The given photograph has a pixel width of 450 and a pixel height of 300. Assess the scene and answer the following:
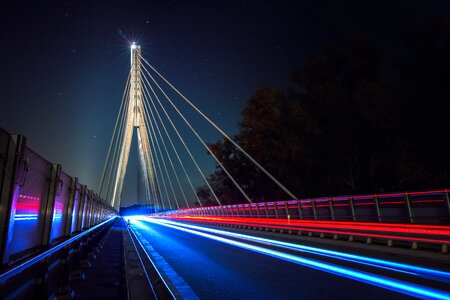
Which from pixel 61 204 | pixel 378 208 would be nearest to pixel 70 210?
pixel 61 204

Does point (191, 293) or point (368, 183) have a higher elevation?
point (368, 183)

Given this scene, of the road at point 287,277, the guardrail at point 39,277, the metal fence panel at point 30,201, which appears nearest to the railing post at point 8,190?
the metal fence panel at point 30,201

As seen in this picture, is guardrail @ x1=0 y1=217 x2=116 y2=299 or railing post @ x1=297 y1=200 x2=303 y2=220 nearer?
guardrail @ x1=0 y1=217 x2=116 y2=299

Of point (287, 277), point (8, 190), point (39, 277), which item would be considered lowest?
point (287, 277)

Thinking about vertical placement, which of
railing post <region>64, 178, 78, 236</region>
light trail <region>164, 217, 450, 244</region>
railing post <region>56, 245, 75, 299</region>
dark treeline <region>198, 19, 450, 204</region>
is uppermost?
dark treeline <region>198, 19, 450, 204</region>

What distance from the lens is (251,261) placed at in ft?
33.9

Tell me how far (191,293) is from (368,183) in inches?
1049

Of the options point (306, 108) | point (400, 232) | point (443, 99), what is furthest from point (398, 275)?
point (306, 108)

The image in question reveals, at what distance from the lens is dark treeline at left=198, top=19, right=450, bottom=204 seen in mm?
22953

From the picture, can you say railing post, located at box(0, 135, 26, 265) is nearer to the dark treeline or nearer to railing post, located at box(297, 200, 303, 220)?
railing post, located at box(297, 200, 303, 220)

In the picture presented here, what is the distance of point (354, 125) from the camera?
30719mm

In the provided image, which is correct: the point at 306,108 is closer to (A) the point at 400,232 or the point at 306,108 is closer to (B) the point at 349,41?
(B) the point at 349,41

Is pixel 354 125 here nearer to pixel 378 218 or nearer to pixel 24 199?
pixel 378 218

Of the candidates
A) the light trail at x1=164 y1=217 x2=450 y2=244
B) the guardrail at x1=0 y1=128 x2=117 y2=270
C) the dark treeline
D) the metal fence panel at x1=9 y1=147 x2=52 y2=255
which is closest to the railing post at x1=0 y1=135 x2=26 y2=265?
the guardrail at x1=0 y1=128 x2=117 y2=270
